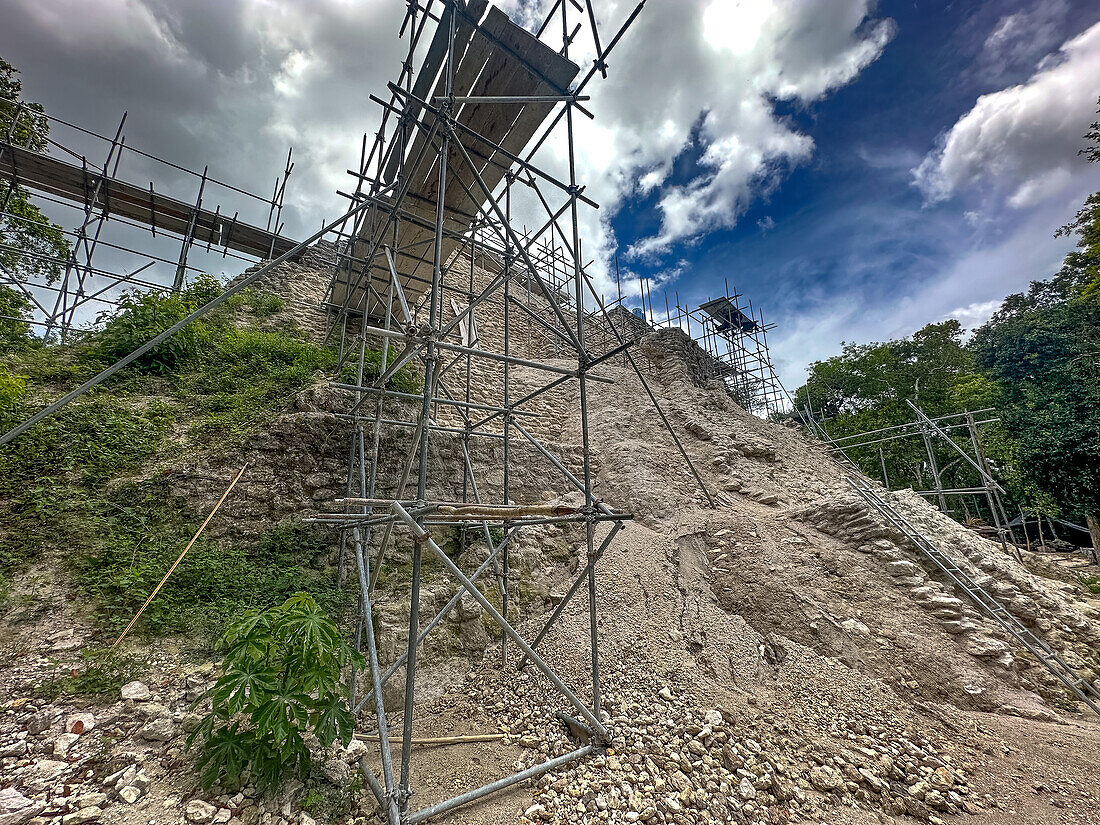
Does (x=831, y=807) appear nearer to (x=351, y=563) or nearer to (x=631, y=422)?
(x=351, y=563)

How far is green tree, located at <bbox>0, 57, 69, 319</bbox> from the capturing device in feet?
26.3

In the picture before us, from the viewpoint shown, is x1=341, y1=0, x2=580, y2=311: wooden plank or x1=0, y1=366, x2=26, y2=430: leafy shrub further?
x1=0, y1=366, x2=26, y2=430: leafy shrub

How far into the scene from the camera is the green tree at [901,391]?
1933cm

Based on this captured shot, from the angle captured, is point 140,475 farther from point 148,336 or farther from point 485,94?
point 485,94

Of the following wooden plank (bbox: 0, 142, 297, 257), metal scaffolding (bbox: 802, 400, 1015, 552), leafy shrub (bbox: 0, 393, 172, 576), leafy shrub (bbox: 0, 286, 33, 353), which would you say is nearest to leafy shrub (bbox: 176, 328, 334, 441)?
leafy shrub (bbox: 0, 393, 172, 576)

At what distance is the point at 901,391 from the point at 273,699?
3139 cm

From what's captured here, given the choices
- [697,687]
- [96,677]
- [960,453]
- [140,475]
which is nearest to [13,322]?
[140,475]

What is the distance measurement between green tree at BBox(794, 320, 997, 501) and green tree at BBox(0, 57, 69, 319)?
78.5 feet

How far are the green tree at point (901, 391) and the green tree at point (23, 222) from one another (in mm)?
23913

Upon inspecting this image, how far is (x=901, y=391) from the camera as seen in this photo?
2398 cm

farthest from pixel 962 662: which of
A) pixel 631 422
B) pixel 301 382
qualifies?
pixel 301 382

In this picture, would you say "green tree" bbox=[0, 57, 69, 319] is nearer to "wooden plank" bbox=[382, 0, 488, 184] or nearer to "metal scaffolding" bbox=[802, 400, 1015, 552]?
"wooden plank" bbox=[382, 0, 488, 184]

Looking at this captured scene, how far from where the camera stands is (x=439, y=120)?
3.73 metres

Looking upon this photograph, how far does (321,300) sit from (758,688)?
10993 mm
